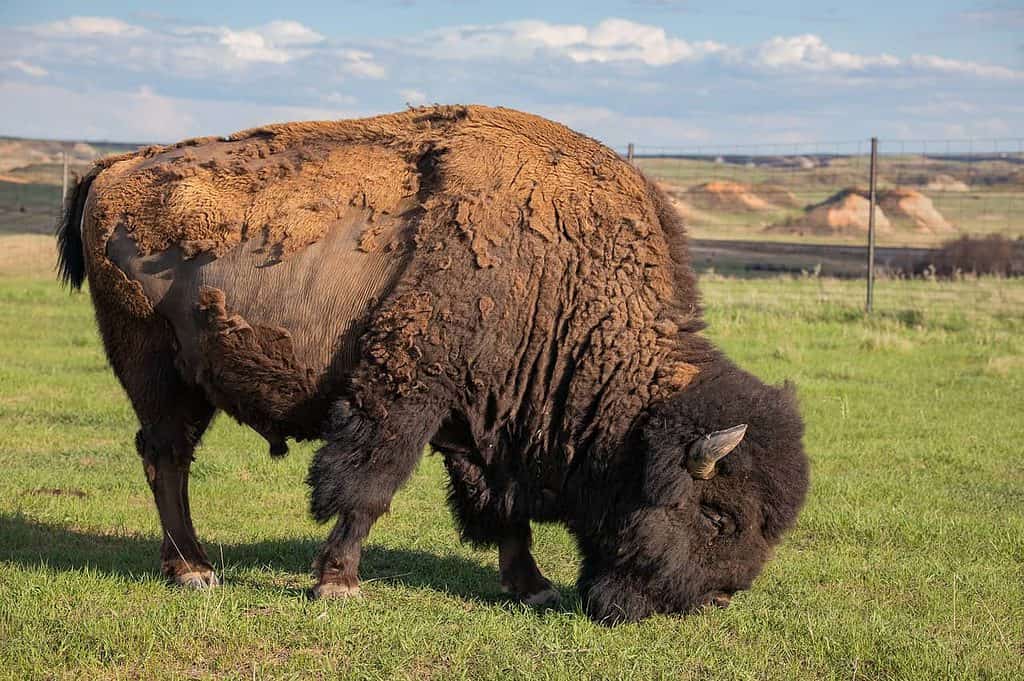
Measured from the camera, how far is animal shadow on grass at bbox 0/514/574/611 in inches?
257

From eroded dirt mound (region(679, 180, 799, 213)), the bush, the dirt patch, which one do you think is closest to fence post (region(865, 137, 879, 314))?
the bush

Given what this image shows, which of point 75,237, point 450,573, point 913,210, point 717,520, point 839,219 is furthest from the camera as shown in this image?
point 913,210

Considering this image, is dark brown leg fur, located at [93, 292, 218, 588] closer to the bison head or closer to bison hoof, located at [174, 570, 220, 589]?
bison hoof, located at [174, 570, 220, 589]

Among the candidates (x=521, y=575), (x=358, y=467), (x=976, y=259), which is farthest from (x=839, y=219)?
(x=358, y=467)

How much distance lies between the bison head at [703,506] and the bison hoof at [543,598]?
675 millimetres

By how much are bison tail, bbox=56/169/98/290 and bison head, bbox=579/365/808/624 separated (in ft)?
12.1

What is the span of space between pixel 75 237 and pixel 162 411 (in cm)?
128

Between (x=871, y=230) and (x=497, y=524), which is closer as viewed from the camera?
(x=497, y=524)

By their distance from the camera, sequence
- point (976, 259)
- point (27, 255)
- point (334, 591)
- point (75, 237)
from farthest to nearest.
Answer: point (976, 259) < point (27, 255) < point (75, 237) < point (334, 591)

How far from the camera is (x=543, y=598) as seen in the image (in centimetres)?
641

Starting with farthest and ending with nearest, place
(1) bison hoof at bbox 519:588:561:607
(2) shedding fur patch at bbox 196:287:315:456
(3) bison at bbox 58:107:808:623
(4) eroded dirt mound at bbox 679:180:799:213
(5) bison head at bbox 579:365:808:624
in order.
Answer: (4) eroded dirt mound at bbox 679:180:799:213
(1) bison hoof at bbox 519:588:561:607
(2) shedding fur patch at bbox 196:287:315:456
(3) bison at bbox 58:107:808:623
(5) bison head at bbox 579:365:808:624

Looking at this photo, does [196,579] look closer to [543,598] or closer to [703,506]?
[543,598]

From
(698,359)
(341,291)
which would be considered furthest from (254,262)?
(698,359)

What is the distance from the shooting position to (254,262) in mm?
6270
